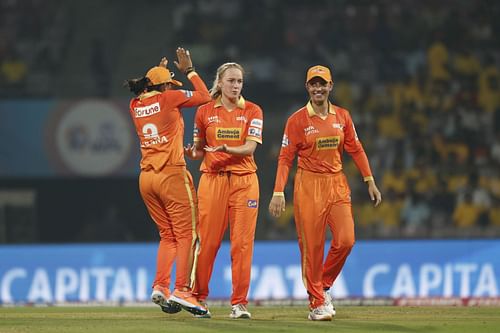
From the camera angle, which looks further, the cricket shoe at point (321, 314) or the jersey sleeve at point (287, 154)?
the jersey sleeve at point (287, 154)

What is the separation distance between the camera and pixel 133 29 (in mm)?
21312

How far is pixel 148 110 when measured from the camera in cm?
A: 927

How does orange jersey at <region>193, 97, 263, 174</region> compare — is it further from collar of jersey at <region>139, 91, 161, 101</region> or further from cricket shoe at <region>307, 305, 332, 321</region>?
cricket shoe at <region>307, 305, 332, 321</region>

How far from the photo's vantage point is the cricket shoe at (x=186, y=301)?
9.08m

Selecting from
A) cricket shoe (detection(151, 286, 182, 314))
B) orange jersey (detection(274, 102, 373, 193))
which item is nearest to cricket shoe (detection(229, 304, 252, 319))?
cricket shoe (detection(151, 286, 182, 314))

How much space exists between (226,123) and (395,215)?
9.82m

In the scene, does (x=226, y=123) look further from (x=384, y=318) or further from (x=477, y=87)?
(x=477, y=87)

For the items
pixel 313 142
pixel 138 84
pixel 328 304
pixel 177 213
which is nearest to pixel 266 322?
pixel 328 304

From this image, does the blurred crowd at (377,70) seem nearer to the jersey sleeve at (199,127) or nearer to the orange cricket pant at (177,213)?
the jersey sleeve at (199,127)

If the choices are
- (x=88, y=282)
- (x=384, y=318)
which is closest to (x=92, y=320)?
(x=384, y=318)

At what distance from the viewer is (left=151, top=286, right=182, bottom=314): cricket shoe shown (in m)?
9.20

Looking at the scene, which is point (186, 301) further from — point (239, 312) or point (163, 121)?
point (163, 121)

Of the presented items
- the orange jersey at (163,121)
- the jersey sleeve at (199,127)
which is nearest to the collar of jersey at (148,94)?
the orange jersey at (163,121)

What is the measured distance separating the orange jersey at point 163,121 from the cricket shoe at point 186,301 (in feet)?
3.48
